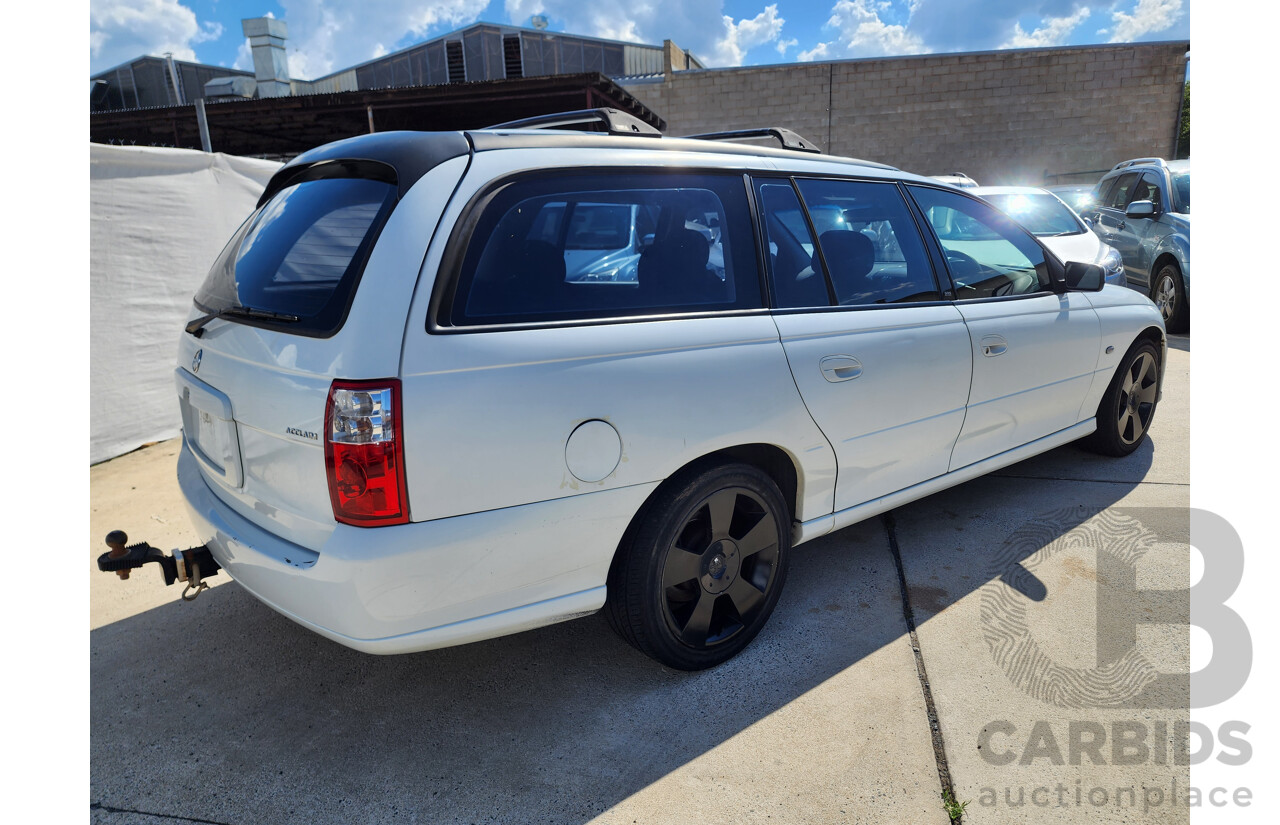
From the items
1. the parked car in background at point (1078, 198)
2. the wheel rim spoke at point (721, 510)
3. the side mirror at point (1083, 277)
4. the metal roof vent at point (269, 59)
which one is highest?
the metal roof vent at point (269, 59)

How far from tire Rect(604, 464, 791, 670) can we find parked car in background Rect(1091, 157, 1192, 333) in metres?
7.69

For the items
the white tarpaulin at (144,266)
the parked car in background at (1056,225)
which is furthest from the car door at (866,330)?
the parked car in background at (1056,225)

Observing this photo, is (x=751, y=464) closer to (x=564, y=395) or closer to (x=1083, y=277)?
(x=564, y=395)

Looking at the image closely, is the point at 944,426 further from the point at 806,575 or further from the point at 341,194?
the point at 341,194

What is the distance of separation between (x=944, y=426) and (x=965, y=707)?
3.84 feet

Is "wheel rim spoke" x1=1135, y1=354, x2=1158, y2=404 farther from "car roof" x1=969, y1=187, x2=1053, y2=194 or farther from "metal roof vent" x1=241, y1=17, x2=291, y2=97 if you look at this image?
"metal roof vent" x1=241, y1=17, x2=291, y2=97

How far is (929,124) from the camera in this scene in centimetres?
2078

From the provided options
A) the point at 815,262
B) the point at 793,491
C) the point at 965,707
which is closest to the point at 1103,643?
the point at 965,707

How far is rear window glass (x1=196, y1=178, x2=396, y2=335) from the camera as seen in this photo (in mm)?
2096

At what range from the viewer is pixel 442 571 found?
2053mm

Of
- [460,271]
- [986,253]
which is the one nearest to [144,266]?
[460,271]

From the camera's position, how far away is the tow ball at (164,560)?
7.80 ft

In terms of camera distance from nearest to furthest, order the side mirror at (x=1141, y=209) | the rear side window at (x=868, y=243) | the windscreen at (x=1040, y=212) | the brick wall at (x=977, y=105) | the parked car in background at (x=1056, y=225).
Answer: the rear side window at (x=868, y=243)
the parked car in background at (x=1056, y=225)
the windscreen at (x=1040, y=212)
the side mirror at (x=1141, y=209)
the brick wall at (x=977, y=105)

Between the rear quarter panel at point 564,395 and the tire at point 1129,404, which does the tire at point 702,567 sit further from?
the tire at point 1129,404
